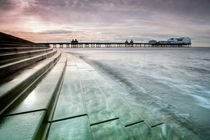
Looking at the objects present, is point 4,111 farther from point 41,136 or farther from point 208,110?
point 208,110

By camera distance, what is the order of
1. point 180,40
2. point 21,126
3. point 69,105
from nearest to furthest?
point 21,126 → point 69,105 → point 180,40

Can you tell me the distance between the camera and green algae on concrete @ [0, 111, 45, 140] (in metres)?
0.76

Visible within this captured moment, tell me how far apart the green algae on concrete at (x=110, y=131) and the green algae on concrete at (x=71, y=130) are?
0.07m

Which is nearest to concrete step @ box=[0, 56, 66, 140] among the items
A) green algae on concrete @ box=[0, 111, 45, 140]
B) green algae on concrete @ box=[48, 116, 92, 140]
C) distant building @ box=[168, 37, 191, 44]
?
green algae on concrete @ box=[0, 111, 45, 140]

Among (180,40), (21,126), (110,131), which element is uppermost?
(180,40)

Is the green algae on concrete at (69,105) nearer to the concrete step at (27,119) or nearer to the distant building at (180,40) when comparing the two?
the concrete step at (27,119)

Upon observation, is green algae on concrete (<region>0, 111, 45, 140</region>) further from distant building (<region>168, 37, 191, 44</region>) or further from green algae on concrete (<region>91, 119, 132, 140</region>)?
distant building (<region>168, 37, 191, 44</region>)

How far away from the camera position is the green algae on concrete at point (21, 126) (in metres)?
0.76

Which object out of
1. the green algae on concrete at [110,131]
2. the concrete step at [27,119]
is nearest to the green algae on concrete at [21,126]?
the concrete step at [27,119]

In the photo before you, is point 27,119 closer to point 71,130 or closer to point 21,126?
point 21,126

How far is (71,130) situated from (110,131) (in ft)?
1.24

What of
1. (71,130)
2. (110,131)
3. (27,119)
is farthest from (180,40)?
(27,119)

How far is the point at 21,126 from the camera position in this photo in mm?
864

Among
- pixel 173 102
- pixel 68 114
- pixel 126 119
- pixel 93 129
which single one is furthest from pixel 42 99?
pixel 173 102
